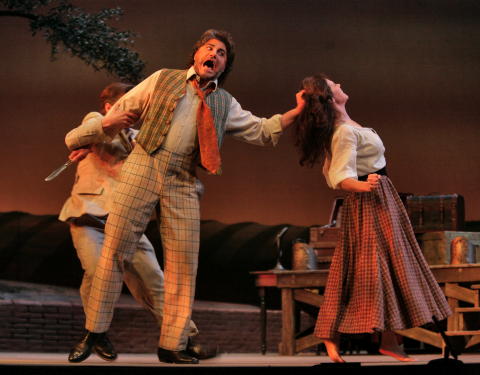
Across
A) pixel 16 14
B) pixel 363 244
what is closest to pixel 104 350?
pixel 363 244

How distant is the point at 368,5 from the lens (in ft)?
26.5

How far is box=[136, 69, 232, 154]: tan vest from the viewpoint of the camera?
3.51m

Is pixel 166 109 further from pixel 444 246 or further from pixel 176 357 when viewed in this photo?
pixel 444 246

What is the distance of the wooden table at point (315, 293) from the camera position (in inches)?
212

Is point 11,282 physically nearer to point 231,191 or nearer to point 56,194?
point 56,194

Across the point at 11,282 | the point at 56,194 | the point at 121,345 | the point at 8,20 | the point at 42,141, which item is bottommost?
the point at 121,345

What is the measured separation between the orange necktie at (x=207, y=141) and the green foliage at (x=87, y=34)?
15.3 ft

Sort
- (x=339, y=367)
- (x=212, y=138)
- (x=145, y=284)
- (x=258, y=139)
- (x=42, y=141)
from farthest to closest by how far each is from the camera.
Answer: (x=42, y=141), (x=145, y=284), (x=258, y=139), (x=212, y=138), (x=339, y=367)

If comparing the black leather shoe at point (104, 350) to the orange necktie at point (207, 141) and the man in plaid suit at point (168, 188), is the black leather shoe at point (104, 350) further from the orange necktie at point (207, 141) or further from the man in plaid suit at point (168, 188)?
the orange necktie at point (207, 141)

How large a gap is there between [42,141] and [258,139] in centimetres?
500

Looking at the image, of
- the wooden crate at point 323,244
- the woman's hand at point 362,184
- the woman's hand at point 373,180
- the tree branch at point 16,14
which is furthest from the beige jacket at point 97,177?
the tree branch at point 16,14

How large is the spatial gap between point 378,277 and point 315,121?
0.78 m

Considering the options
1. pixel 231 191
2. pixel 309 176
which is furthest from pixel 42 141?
pixel 309 176

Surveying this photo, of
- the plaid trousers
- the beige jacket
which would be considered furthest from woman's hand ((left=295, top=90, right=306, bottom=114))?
the beige jacket
